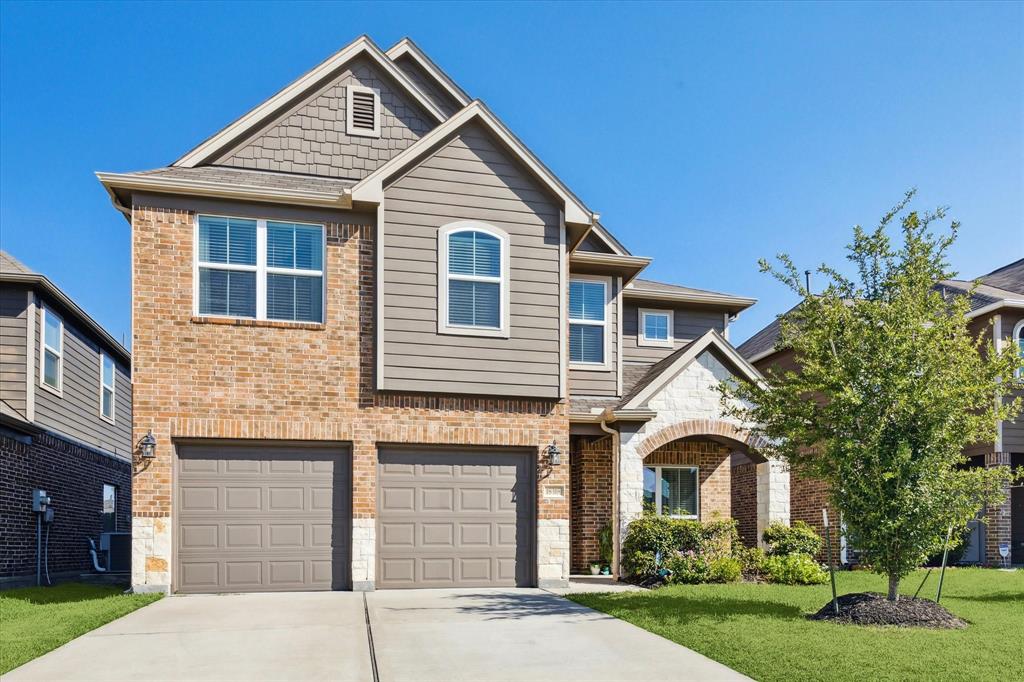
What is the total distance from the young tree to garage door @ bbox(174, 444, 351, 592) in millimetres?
6896

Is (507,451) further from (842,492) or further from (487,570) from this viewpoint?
(842,492)

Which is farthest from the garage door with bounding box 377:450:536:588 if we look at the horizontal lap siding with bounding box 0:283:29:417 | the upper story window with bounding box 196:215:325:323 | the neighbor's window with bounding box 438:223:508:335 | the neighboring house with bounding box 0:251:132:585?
the horizontal lap siding with bounding box 0:283:29:417

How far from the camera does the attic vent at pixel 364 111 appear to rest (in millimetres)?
15664

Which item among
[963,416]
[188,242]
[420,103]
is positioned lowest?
[963,416]

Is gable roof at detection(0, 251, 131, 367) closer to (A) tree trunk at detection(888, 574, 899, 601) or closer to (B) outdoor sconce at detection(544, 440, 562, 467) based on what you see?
(B) outdoor sconce at detection(544, 440, 562, 467)

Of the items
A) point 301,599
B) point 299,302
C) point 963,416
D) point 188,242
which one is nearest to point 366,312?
point 299,302

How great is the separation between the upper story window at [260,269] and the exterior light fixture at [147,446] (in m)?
1.99

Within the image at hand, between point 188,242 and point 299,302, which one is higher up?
point 188,242

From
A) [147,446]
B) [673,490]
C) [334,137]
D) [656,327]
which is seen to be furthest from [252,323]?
[673,490]

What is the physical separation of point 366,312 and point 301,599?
14.3ft

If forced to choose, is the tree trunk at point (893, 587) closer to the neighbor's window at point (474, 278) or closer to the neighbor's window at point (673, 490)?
the neighbor's window at point (474, 278)

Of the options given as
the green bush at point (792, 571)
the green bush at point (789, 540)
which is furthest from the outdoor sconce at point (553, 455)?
the green bush at point (789, 540)

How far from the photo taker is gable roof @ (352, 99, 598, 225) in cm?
1366

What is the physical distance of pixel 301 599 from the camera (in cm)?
1227
